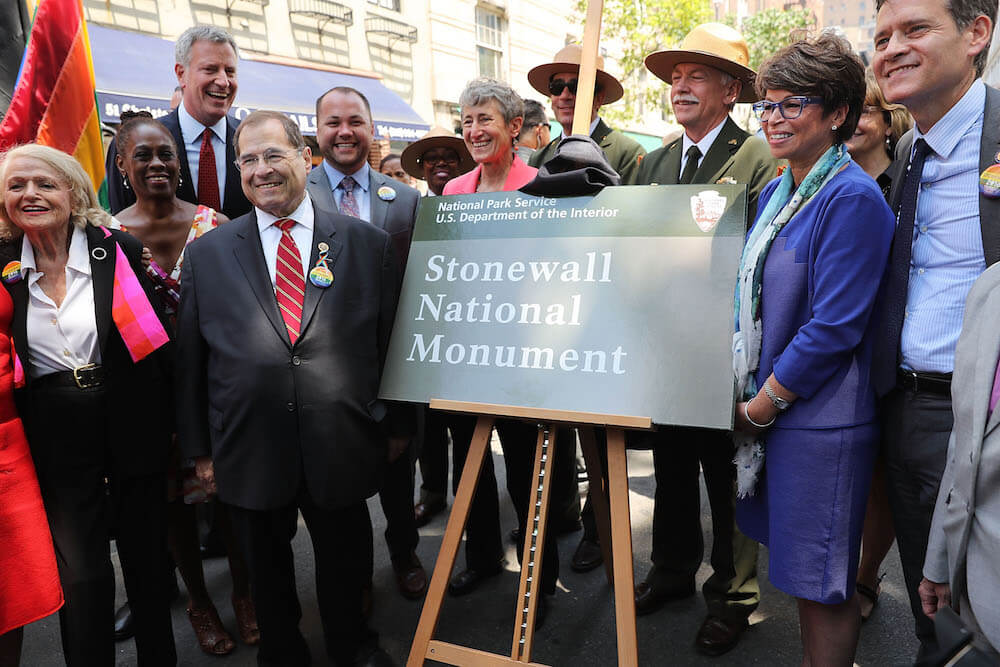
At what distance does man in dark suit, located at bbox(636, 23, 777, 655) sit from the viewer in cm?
273

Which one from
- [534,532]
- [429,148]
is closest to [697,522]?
[534,532]

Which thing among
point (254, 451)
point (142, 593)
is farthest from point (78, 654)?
point (254, 451)

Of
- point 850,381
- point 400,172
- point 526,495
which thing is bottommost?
point 526,495

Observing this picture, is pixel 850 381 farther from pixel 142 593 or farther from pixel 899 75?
pixel 142 593

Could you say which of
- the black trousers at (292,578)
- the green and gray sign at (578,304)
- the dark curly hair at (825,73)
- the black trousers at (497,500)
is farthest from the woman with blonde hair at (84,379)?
the dark curly hair at (825,73)

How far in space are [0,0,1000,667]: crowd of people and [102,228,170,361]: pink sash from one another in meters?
0.01

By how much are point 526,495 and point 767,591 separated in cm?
128

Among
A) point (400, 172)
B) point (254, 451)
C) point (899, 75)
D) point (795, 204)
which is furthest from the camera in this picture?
point (400, 172)

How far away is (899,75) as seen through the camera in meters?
1.88

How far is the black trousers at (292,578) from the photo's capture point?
7.96 feet

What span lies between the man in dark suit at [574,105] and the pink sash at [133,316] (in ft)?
7.01

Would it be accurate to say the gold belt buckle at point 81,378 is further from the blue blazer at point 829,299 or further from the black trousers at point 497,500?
the blue blazer at point 829,299

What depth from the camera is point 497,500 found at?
321 cm

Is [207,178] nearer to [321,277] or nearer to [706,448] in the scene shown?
[321,277]
